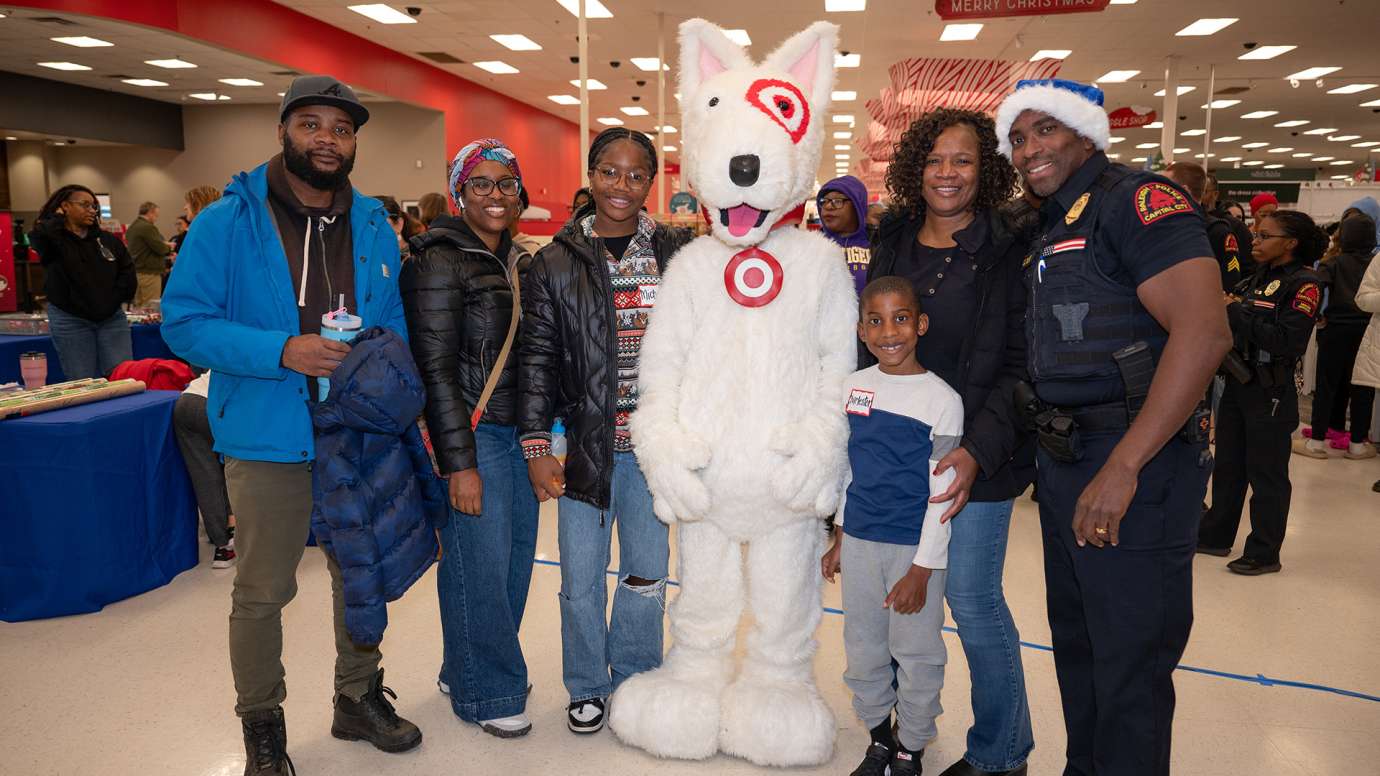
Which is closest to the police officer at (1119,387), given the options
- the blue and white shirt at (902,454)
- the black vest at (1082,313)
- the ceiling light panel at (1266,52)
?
the black vest at (1082,313)

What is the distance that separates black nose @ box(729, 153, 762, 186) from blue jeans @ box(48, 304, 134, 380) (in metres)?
4.59

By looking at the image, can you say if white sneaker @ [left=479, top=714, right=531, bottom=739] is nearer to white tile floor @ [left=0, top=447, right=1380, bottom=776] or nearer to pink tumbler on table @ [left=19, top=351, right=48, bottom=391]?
white tile floor @ [left=0, top=447, right=1380, bottom=776]

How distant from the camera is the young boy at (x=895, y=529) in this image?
2000 mm

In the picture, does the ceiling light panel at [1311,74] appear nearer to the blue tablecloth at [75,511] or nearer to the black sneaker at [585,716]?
the black sneaker at [585,716]

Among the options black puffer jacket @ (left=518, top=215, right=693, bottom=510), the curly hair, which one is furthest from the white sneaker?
the curly hair

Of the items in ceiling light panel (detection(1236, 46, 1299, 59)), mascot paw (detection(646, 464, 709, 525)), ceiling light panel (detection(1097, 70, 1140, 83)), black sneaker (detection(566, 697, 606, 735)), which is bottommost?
black sneaker (detection(566, 697, 606, 735))

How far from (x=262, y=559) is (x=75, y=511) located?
5.73ft

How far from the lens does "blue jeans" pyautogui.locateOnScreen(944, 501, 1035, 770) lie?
2.05m

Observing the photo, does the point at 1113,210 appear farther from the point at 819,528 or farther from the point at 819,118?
the point at 819,528

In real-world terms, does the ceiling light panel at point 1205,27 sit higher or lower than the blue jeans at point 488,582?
higher

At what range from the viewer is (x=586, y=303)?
89.0 inches

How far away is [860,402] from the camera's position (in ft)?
6.82

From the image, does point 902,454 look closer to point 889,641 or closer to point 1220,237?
point 889,641

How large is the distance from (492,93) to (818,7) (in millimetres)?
7767
